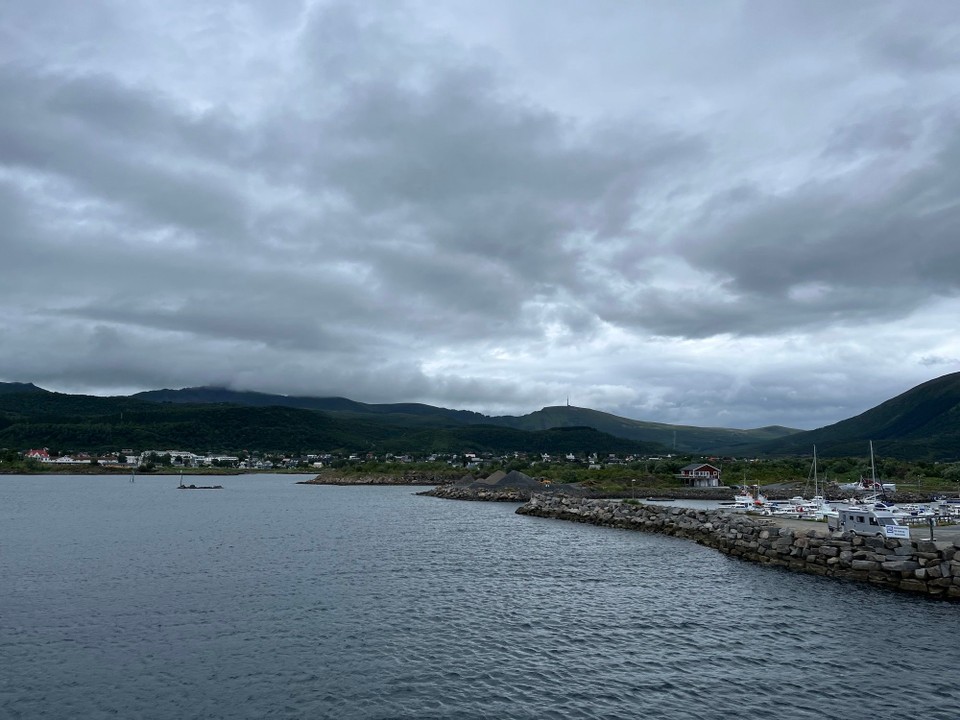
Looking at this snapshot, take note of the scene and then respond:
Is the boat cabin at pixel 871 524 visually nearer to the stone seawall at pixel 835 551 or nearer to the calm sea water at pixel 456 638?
the stone seawall at pixel 835 551

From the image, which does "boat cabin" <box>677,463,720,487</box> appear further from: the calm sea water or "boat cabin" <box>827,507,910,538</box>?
the calm sea water

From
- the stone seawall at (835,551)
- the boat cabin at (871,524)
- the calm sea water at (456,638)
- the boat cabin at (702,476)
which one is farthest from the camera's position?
the boat cabin at (702,476)

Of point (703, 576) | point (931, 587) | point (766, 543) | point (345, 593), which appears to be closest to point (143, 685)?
point (345, 593)

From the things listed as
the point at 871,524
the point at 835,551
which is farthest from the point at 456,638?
the point at 871,524

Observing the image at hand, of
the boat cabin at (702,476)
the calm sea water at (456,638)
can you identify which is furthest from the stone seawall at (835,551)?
the boat cabin at (702,476)

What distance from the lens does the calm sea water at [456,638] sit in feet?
57.8

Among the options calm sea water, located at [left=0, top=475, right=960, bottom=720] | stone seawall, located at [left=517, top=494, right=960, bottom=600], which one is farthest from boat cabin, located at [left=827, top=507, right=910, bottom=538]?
calm sea water, located at [left=0, top=475, right=960, bottom=720]

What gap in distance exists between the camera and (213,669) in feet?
66.0

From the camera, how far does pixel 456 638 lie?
23531 mm

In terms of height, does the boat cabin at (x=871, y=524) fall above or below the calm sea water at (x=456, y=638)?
above

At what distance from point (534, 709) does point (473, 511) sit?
70.4 meters

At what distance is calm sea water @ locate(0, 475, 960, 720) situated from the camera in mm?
17625

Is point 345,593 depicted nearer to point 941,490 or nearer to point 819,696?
point 819,696

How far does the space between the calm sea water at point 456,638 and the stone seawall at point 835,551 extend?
1719 millimetres
